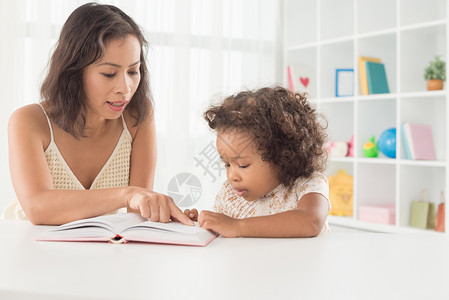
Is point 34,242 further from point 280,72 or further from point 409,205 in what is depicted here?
point 280,72

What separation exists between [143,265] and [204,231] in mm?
283

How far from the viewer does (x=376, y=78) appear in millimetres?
3422

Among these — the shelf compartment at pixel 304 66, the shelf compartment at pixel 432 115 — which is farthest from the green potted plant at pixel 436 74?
the shelf compartment at pixel 304 66

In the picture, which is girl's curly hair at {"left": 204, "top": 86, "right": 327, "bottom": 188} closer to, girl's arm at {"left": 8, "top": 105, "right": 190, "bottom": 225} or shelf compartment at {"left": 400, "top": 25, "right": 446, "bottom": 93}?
girl's arm at {"left": 8, "top": 105, "right": 190, "bottom": 225}

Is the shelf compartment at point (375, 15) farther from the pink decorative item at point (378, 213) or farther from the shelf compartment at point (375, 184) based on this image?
the pink decorative item at point (378, 213)

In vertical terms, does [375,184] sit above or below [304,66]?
below

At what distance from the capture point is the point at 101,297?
69 cm

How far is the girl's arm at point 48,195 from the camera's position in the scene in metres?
1.24

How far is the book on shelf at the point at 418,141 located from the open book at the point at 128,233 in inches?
87.3

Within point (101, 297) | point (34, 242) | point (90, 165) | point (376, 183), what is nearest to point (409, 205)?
point (376, 183)

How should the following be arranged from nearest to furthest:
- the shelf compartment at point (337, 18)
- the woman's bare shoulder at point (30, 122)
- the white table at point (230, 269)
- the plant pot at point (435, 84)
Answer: the white table at point (230, 269)
the woman's bare shoulder at point (30, 122)
the plant pot at point (435, 84)
the shelf compartment at point (337, 18)

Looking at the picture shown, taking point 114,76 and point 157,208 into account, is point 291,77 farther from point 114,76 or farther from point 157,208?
point 157,208

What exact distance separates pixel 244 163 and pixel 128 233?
18.1 inches

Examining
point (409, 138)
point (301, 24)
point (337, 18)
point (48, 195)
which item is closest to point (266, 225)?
point (48, 195)
